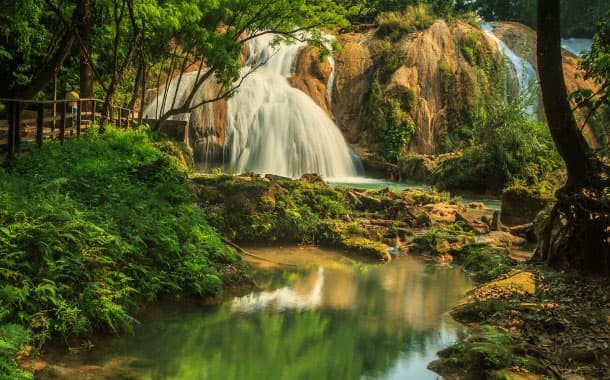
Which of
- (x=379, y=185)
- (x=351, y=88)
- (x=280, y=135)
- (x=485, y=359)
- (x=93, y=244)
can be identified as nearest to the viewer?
(x=485, y=359)

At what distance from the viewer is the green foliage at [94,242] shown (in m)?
5.89

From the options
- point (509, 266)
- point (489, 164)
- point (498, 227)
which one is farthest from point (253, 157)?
point (509, 266)

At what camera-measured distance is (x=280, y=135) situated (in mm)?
27047

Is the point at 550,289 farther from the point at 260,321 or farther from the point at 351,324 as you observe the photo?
the point at 260,321

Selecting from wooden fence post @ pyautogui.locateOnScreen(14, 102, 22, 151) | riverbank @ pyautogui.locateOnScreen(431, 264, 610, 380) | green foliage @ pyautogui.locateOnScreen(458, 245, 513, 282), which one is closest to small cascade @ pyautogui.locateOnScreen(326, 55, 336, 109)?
green foliage @ pyautogui.locateOnScreen(458, 245, 513, 282)

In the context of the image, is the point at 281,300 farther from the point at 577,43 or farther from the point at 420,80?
the point at 577,43

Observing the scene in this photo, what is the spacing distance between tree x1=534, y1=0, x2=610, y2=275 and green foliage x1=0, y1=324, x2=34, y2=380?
22.6 ft

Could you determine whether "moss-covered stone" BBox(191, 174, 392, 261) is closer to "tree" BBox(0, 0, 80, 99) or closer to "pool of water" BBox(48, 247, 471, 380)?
"pool of water" BBox(48, 247, 471, 380)

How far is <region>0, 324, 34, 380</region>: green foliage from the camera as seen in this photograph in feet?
15.0

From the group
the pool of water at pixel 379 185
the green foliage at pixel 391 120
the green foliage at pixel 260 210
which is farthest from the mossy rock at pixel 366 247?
the green foliage at pixel 391 120

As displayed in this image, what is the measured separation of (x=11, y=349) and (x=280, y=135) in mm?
22673

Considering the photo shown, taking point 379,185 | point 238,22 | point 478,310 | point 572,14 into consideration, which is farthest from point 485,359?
point 572,14

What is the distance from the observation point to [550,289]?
8.09 metres

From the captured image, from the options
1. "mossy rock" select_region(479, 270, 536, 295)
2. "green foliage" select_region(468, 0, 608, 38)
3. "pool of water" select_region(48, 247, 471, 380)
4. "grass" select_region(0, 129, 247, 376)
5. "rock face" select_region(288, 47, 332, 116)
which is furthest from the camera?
"green foliage" select_region(468, 0, 608, 38)
